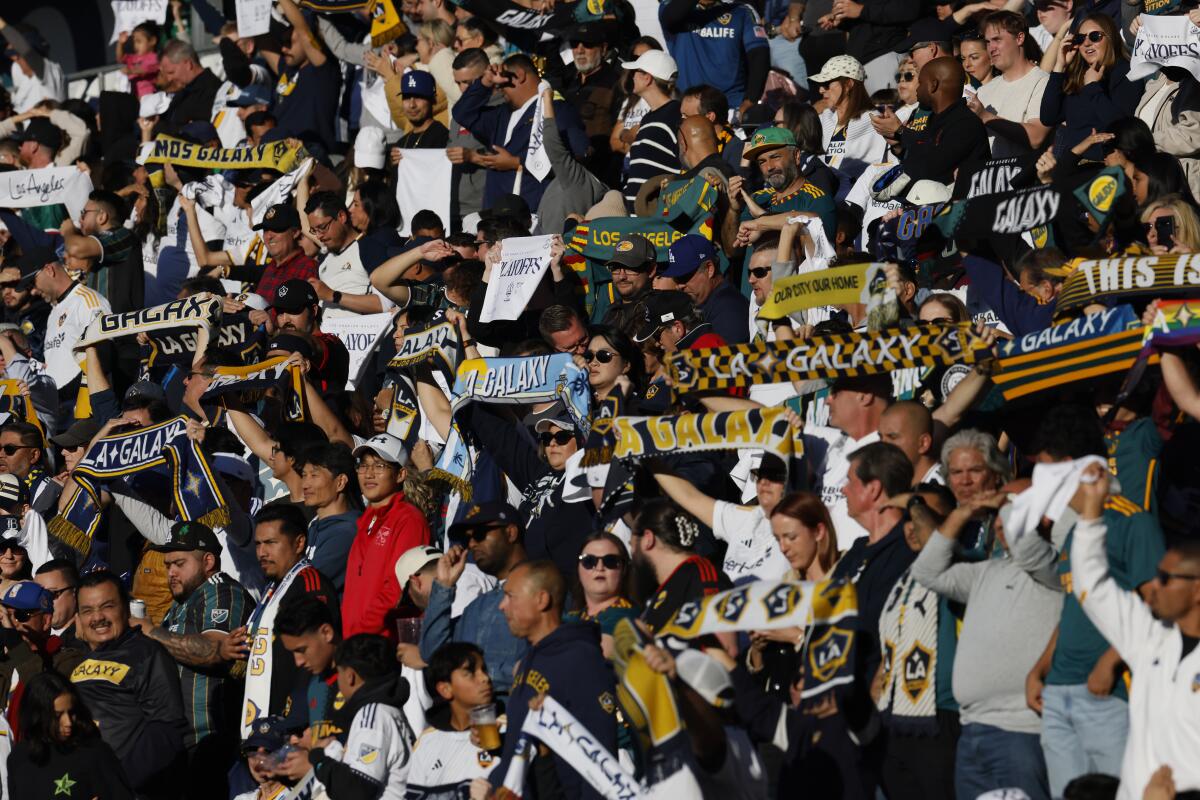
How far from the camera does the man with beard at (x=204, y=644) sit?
10.7 meters

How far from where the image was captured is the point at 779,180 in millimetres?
11773

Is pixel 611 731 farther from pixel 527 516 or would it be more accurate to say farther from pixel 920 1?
pixel 920 1

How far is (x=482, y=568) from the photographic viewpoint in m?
9.77

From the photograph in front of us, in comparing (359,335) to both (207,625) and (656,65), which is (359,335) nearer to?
(656,65)

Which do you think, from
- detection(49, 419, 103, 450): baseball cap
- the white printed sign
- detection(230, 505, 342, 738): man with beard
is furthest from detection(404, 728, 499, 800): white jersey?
the white printed sign

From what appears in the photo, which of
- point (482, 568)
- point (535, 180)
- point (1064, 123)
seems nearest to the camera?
point (482, 568)

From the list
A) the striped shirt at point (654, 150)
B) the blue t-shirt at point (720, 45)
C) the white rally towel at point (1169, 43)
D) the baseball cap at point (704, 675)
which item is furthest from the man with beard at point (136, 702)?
the blue t-shirt at point (720, 45)

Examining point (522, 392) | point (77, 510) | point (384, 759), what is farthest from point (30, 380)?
point (384, 759)

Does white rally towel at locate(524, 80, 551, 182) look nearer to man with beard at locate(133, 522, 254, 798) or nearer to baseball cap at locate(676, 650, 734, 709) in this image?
man with beard at locate(133, 522, 254, 798)

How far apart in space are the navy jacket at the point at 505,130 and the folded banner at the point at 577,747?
6.54 meters

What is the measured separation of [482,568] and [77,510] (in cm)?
399

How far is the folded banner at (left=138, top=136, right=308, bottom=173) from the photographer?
1560 centimetres

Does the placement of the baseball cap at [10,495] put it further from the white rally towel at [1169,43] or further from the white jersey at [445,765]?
the white rally towel at [1169,43]

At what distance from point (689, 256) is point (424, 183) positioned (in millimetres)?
4013
